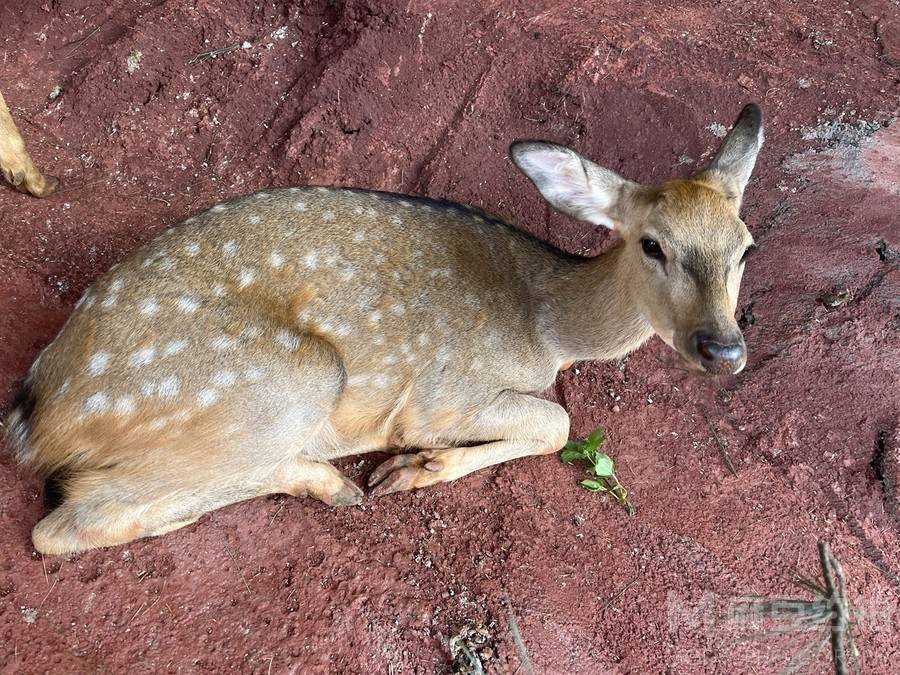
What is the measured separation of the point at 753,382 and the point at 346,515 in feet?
7.57

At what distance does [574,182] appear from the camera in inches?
128

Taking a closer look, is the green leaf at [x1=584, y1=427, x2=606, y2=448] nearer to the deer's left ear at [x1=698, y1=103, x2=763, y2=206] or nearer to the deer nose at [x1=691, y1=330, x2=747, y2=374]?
the deer nose at [x1=691, y1=330, x2=747, y2=374]

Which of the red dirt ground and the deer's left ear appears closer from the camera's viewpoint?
the red dirt ground

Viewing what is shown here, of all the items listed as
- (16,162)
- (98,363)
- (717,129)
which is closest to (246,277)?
(98,363)

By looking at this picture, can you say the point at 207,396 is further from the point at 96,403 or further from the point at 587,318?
the point at 587,318

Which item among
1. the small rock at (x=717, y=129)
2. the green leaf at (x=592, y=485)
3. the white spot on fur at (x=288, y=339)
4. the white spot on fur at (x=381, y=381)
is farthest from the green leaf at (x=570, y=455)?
the small rock at (x=717, y=129)

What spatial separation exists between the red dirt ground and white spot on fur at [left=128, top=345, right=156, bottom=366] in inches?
31.8

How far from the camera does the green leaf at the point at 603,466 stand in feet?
11.5

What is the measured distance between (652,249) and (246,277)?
1.79 m

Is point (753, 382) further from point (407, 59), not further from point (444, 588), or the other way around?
point (407, 59)

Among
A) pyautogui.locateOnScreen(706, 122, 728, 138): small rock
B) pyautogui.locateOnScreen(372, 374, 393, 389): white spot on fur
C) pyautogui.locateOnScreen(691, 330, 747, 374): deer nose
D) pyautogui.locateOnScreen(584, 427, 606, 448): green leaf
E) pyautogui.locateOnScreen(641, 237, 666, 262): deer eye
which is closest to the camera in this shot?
pyautogui.locateOnScreen(691, 330, 747, 374): deer nose

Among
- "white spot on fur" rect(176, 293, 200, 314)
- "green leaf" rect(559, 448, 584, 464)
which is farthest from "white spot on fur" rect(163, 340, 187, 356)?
"green leaf" rect(559, 448, 584, 464)

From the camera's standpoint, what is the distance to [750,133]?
3457 millimetres

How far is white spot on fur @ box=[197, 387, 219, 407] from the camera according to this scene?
2861 mm
